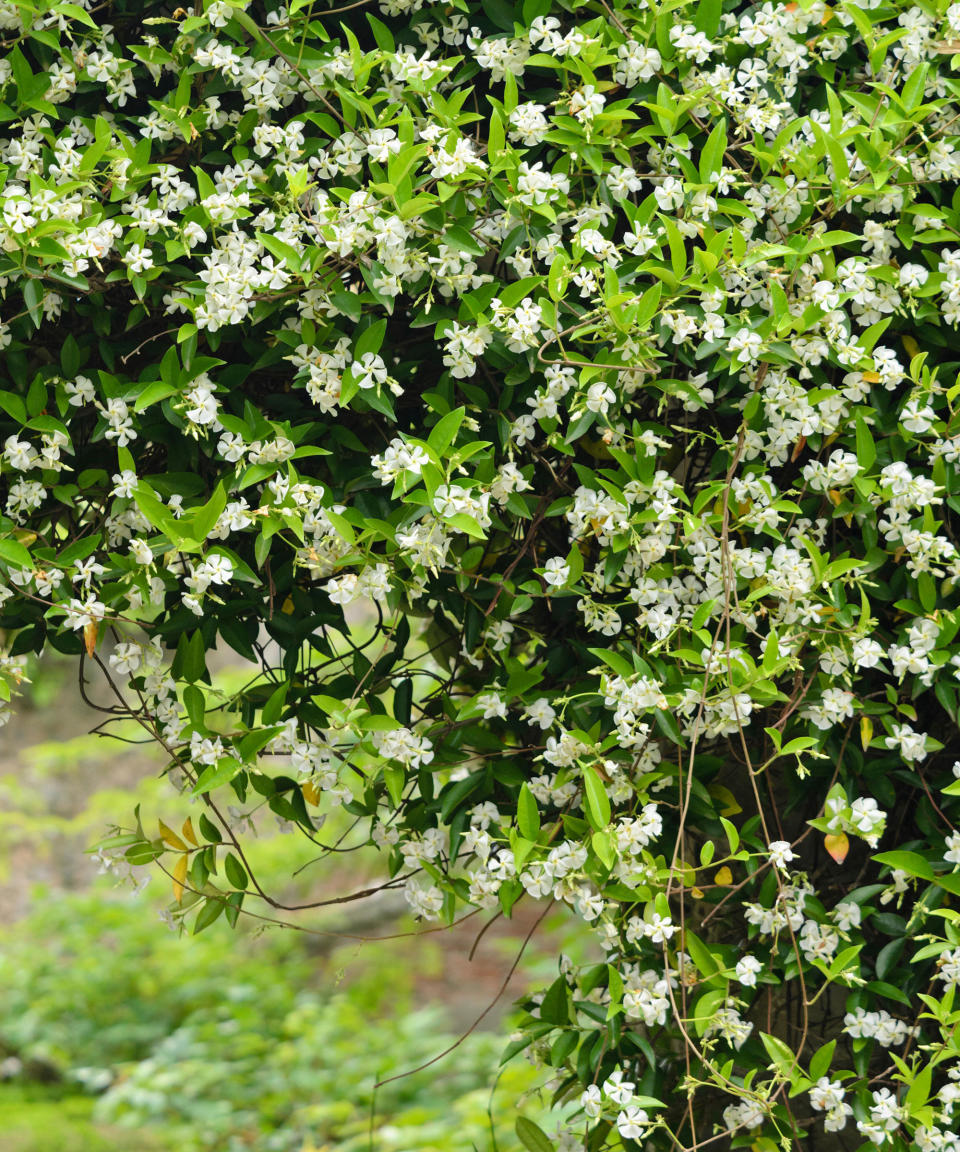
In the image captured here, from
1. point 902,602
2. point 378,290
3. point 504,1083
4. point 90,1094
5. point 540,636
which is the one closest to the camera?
point 378,290

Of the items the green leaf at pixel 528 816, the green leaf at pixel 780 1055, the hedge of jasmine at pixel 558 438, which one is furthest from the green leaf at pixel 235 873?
the green leaf at pixel 780 1055

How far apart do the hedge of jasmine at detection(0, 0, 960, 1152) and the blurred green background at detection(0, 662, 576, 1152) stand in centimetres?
185

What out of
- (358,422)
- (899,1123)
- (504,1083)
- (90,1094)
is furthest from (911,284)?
(90,1094)

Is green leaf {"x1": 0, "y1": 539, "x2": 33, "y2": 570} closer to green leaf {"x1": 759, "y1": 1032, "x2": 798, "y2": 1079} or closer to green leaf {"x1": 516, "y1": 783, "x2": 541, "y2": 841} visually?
green leaf {"x1": 516, "y1": 783, "x2": 541, "y2": 841}

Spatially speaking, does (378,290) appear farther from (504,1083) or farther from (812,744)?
(504,1083)

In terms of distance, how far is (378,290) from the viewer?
54.7 inches

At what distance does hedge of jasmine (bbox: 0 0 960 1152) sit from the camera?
55.9 inches

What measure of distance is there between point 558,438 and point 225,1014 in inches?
A: 170

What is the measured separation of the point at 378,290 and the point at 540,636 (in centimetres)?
56

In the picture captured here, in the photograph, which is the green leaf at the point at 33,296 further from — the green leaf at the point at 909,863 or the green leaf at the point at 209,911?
the green leaf at the point at 909,863

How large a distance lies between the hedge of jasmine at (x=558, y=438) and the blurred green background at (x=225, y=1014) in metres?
1.85

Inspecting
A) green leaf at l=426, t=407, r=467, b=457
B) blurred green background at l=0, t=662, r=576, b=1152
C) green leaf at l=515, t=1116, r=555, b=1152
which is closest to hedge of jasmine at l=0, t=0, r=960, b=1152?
green leaf at l=426, t=407, r=467, b=457

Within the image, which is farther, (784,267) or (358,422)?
(358,422)

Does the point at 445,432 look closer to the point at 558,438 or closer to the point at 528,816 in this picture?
the point at 558,438
